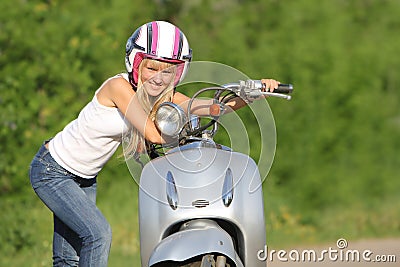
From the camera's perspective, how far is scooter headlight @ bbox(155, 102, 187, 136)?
14.7ft

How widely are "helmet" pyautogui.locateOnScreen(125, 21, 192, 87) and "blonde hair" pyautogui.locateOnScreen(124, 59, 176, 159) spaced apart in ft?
0.10

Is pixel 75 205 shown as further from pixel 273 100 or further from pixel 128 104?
pixel 273 100

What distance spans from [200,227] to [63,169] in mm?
1114

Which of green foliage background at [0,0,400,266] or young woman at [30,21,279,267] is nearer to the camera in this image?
young woman at [30,21,279,267]

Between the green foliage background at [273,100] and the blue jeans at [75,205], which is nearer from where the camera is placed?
the blue jeans at [75,205]

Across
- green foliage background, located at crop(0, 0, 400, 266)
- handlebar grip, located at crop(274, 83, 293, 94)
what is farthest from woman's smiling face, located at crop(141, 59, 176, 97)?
green foliage background, located at crop(0, 0, 400, 266)

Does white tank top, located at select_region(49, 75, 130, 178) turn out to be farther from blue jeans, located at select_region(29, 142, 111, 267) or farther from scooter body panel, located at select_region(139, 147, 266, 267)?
scooter body panel, located at select_region(139, 147, 266, 267)

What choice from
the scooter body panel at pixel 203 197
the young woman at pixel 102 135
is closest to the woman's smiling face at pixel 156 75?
the young woman at pixel 102 135

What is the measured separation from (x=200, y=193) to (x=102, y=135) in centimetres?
78

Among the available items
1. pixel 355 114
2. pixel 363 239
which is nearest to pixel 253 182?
pixel 363 239

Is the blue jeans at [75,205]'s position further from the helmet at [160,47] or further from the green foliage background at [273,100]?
the green foliage background at [273,100]

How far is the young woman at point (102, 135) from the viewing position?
4.63 m

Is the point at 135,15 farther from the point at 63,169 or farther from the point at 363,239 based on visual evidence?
the point at 63,169

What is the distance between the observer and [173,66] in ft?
15.2
